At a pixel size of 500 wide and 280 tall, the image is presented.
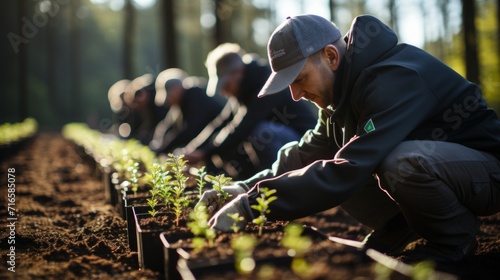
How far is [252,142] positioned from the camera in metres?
5.24

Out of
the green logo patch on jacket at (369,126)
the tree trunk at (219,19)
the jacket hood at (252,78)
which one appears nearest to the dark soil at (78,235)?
the green logo patch on jacket at (369,126)

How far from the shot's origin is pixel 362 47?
295 centimetres

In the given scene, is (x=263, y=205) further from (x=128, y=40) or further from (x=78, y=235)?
(x=128, y=40)

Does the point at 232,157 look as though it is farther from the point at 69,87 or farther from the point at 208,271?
the point at 69,87

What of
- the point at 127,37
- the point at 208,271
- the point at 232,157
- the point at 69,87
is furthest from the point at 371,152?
the point at 69,87

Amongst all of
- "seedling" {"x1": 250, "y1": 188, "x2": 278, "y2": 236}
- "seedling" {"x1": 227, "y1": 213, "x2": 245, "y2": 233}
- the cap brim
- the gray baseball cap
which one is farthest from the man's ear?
"seedling" {"x1": 227, "y1": 213, "x2": 245, "y2": 233}

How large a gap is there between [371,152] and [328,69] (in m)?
0.61

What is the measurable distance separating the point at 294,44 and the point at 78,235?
6.98 ft

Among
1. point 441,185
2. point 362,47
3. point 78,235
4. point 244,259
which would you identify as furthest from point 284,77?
point 78,235

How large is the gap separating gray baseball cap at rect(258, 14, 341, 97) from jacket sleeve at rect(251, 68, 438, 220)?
40 centimetres

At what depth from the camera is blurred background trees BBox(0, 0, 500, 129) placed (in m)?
14.8

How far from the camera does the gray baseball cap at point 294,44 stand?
2.83 meters

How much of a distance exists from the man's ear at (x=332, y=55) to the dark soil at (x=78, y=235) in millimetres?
1302

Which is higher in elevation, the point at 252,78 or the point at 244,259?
the point at 252,78
